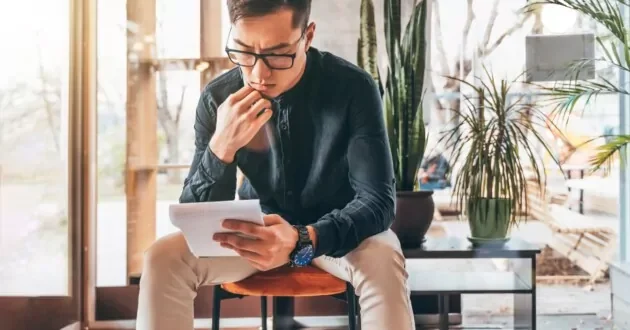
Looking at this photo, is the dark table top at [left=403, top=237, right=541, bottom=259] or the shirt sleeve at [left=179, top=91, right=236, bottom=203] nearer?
the shirt sleeve at [left=179, top=91, right=236, bottom=203]

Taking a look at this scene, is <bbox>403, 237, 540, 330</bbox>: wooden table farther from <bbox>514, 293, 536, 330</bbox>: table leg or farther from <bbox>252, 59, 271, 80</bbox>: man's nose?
<bbox>252, 59, 271, 80</bbox>: man's nose

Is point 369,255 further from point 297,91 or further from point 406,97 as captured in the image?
point 406,97

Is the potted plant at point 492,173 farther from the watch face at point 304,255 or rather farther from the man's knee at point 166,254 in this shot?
the man's knee at point 166,254

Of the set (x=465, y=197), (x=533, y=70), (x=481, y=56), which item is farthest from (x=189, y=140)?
(x=533, y=70)

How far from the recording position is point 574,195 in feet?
8.38

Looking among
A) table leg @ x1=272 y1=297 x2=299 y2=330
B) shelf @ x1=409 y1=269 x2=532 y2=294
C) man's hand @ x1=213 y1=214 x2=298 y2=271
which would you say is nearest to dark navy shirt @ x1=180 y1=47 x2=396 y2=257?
man's hand @ x1=213 y1=214 x2=298 y2=271

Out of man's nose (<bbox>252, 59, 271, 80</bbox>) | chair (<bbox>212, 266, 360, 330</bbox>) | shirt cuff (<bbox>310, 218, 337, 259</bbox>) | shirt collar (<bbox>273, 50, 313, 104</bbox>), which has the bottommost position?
chair (<bbox>212, 266, 360, 330</bbox>)

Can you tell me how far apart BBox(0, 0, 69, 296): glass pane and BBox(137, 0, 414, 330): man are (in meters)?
0.92

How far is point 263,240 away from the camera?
1.28 meters

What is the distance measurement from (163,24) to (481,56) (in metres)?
1.52

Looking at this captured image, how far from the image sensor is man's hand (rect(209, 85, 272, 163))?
5.14ft

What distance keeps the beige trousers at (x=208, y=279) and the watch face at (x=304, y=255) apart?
0.09 metres

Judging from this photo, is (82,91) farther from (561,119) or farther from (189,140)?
(561,119)

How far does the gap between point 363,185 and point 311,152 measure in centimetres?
22
